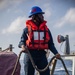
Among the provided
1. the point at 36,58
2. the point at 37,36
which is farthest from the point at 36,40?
the point at 36,58

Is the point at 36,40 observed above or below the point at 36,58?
above

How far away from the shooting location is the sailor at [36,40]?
6.20m

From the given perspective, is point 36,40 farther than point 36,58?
No

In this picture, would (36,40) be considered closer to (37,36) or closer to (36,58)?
(37,36)

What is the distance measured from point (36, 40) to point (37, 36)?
0.25 feet

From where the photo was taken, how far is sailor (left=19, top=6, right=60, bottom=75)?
620 centimetres

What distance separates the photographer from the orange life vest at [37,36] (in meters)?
6.18

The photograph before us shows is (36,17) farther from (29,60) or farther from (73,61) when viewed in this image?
(73,61)

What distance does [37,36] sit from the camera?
622cm

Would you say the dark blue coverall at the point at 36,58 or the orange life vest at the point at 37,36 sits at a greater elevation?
the orange life vest at the point at 37,36

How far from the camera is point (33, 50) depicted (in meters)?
6.26

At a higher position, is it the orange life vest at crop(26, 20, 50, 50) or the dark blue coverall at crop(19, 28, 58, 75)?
the orange life vest at crop(26, 20, 50, 50)

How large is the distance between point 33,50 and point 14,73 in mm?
571

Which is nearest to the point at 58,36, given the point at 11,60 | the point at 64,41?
the point at 64,41
